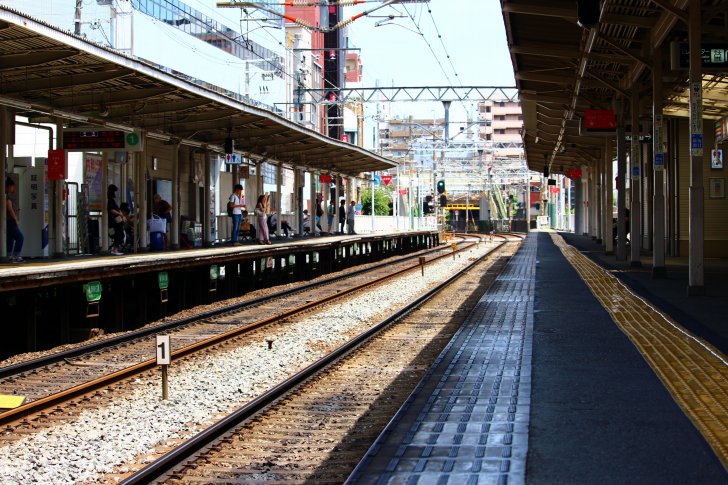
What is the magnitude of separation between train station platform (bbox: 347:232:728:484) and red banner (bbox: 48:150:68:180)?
28.8ft

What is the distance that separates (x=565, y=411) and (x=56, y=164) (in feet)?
44.0

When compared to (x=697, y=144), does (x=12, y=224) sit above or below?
below

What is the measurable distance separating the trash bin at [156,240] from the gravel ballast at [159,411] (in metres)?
9.43

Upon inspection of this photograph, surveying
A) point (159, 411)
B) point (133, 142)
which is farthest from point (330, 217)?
point (159, 411)

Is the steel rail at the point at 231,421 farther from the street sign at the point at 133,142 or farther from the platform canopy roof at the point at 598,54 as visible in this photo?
the street sign at the point at 133,142

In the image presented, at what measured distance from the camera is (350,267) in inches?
1332

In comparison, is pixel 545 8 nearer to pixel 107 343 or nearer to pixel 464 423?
pixel 107 343

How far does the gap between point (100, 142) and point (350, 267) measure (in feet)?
50.1

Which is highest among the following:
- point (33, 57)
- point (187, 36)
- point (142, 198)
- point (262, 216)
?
point (187, 36)

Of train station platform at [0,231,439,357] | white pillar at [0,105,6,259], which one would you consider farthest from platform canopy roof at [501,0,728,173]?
white pillar at [0,105,6,259]

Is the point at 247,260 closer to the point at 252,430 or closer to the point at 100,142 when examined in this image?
the point at 100,142

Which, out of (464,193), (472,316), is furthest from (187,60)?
(464,193)

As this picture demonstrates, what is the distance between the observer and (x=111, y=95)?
62.8 feet

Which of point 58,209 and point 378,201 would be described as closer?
point 58,209
